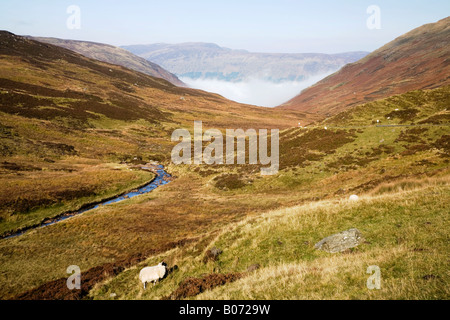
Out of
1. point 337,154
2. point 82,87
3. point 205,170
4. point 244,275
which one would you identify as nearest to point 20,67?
point 82,87

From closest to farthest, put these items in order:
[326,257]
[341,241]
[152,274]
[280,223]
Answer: [326,257]
[341,241]
[152,274]
[280,223]

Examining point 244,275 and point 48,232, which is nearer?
point 244,275

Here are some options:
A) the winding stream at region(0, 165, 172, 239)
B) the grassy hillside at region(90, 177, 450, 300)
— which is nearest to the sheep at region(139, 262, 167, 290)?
the grassy hillside at region(90, 177, 450, 300)

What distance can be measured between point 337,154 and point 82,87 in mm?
136665

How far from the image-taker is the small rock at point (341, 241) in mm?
13906

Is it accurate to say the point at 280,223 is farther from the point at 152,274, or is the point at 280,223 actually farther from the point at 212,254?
the point at 152,274

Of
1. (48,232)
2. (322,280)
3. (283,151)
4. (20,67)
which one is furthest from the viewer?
(20,67)

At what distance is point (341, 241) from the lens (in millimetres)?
14359

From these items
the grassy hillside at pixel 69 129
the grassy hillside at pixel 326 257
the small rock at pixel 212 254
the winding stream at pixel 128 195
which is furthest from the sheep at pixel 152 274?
the grassy hillside at pixel 69 129

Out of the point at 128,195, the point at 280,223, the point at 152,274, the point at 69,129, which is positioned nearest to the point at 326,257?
the point at 280,223

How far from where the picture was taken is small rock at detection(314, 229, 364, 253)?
1391cm

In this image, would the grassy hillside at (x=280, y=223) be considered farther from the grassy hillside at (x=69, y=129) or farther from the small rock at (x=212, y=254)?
the grassy hillside at (x=69, y=129)

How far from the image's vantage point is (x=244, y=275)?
505 inches

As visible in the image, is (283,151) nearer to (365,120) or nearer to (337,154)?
(337,154)
